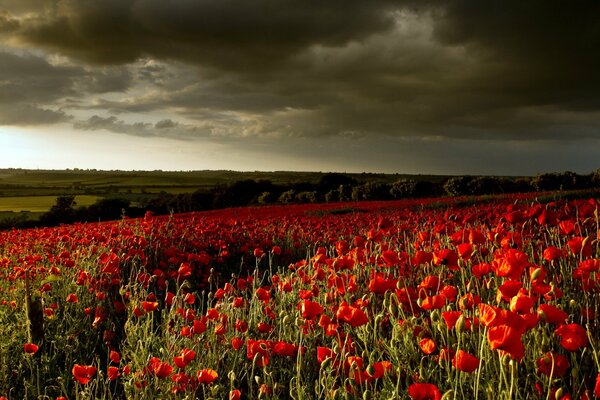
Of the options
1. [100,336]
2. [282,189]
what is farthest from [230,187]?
[100,336]

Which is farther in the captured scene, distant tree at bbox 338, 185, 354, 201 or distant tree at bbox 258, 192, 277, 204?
distant tree at bbox 258, 192, 277, 204

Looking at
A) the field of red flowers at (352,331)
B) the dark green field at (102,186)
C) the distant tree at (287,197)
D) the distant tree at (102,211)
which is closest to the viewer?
the field of red flowers at (352,331)

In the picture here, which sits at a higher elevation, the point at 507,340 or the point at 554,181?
the point at 554,181

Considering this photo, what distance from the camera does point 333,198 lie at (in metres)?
31.5

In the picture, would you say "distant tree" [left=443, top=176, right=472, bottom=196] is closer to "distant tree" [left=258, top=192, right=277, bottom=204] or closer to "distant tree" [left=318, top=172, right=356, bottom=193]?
"distant tree" [left=318, top=172, right=356, bottom=193]

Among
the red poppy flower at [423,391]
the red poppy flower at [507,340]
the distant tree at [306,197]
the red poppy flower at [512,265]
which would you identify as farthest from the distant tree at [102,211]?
the red poppy flower at [507,340]

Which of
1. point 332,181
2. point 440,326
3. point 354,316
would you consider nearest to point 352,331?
point 440,326

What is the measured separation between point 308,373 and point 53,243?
23.9 feet

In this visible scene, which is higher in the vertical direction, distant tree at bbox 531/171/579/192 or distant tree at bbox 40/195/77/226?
distant tree at bbox 531/171/579/192

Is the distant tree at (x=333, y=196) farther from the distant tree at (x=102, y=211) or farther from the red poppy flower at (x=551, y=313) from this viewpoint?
the red poppy flower at (x=551, y=313)

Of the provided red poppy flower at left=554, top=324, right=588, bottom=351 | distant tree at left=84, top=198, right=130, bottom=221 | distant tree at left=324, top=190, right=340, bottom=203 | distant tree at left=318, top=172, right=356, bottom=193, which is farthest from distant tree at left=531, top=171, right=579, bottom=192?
red poppy flower at left=554, top=324, right=588, bottom=351

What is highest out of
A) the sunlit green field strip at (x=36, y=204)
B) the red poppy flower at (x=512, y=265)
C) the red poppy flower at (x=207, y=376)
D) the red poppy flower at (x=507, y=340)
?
the red poppy flower at (x=512, y=265)

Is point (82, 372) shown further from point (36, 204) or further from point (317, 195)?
point (36, 204)

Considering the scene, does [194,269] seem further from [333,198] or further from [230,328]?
[333,198]
